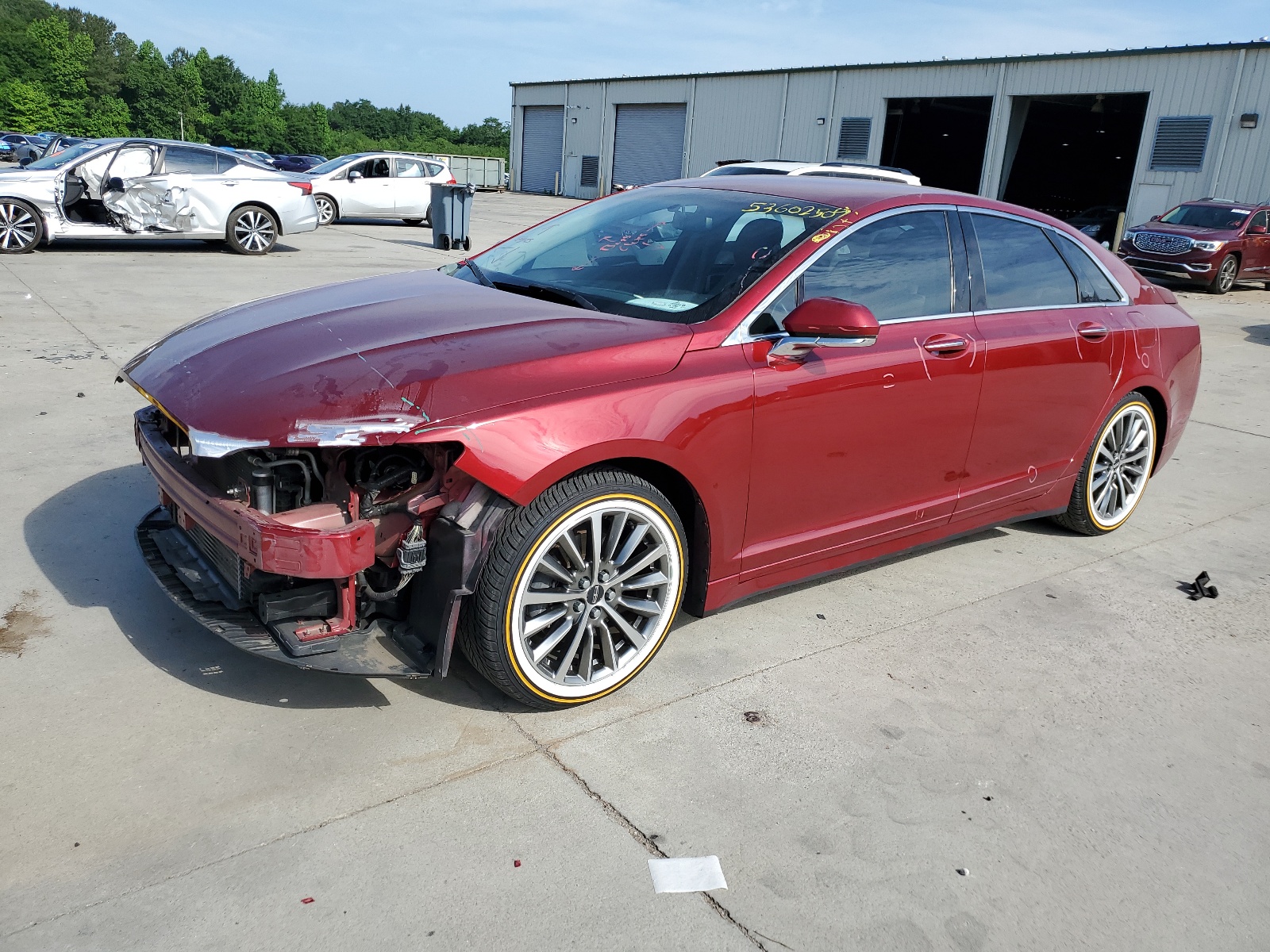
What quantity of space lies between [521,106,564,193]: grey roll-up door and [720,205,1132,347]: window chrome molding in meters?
44.1

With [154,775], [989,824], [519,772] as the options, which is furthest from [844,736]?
[154,775]

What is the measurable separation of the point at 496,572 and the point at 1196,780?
2.21 m

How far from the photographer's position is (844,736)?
3158 millimetres

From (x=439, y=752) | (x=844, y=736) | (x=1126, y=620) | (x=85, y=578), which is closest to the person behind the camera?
(x=439, y=752)

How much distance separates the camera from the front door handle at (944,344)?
3811 mm

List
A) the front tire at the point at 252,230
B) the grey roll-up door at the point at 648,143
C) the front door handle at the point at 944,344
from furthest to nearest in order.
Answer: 1. the grey roll-up door at the point at 648,143
2. the front tire at the point at 252,230
3. the front door handle at the point at 944,344

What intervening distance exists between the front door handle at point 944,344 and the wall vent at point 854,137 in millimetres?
32507

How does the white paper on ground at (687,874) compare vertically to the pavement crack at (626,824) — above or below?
above

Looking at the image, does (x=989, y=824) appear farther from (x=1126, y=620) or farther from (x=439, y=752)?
(x=1126, y=620)

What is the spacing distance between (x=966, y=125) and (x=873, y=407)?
3844 cm

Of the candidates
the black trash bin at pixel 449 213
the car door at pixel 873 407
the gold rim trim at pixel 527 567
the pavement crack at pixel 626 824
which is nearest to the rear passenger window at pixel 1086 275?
the car door at pixel 873 407

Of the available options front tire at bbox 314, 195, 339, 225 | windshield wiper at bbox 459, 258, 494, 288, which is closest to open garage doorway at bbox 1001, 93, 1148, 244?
front tire at bbox 314, 195, 339, 225

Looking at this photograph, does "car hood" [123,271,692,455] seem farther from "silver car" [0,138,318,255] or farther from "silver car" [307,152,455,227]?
"silver car" [307,152,455,227]

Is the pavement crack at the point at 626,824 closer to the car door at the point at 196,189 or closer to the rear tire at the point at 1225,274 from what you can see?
the car door at the point at 196,189
